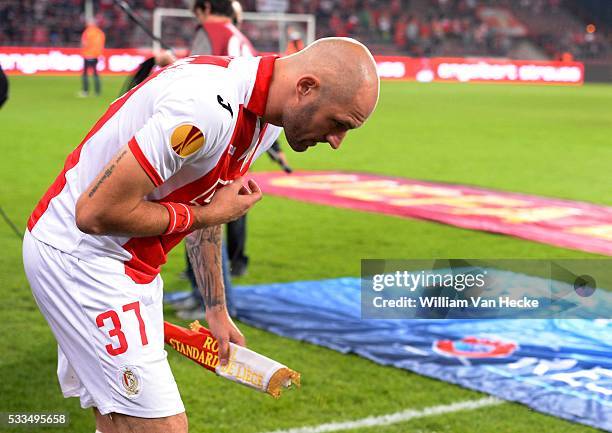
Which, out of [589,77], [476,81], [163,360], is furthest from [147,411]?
[589,77]

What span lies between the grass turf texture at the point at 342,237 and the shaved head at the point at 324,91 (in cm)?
227

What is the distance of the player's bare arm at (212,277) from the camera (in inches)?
149

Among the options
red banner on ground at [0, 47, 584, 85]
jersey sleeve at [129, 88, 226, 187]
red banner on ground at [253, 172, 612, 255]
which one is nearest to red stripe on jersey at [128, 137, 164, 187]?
jersey sleeve at [129, 88, 226, 187]

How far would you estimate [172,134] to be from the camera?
A: 287 centimetres

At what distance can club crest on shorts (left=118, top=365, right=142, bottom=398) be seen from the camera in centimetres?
318

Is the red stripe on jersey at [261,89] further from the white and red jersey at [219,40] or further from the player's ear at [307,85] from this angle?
the white and red jersey at [219,40]

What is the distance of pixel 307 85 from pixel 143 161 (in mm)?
587

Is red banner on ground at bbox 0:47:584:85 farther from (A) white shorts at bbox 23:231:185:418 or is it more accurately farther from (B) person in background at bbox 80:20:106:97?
(A) white shorts at bbox 23:231:185:418

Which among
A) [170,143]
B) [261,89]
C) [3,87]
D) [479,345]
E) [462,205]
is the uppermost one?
[261,89]

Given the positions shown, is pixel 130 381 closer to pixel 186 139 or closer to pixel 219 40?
pixel 186 139

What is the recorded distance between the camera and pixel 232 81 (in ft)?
10.2

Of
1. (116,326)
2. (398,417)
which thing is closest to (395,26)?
(398,417)

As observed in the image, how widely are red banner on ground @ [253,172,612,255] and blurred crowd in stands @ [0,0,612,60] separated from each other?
2752 centimetres

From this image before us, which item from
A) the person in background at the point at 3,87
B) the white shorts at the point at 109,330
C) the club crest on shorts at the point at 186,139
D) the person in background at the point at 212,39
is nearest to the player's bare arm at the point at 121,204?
the club crest on shorts at the point at 186,139
